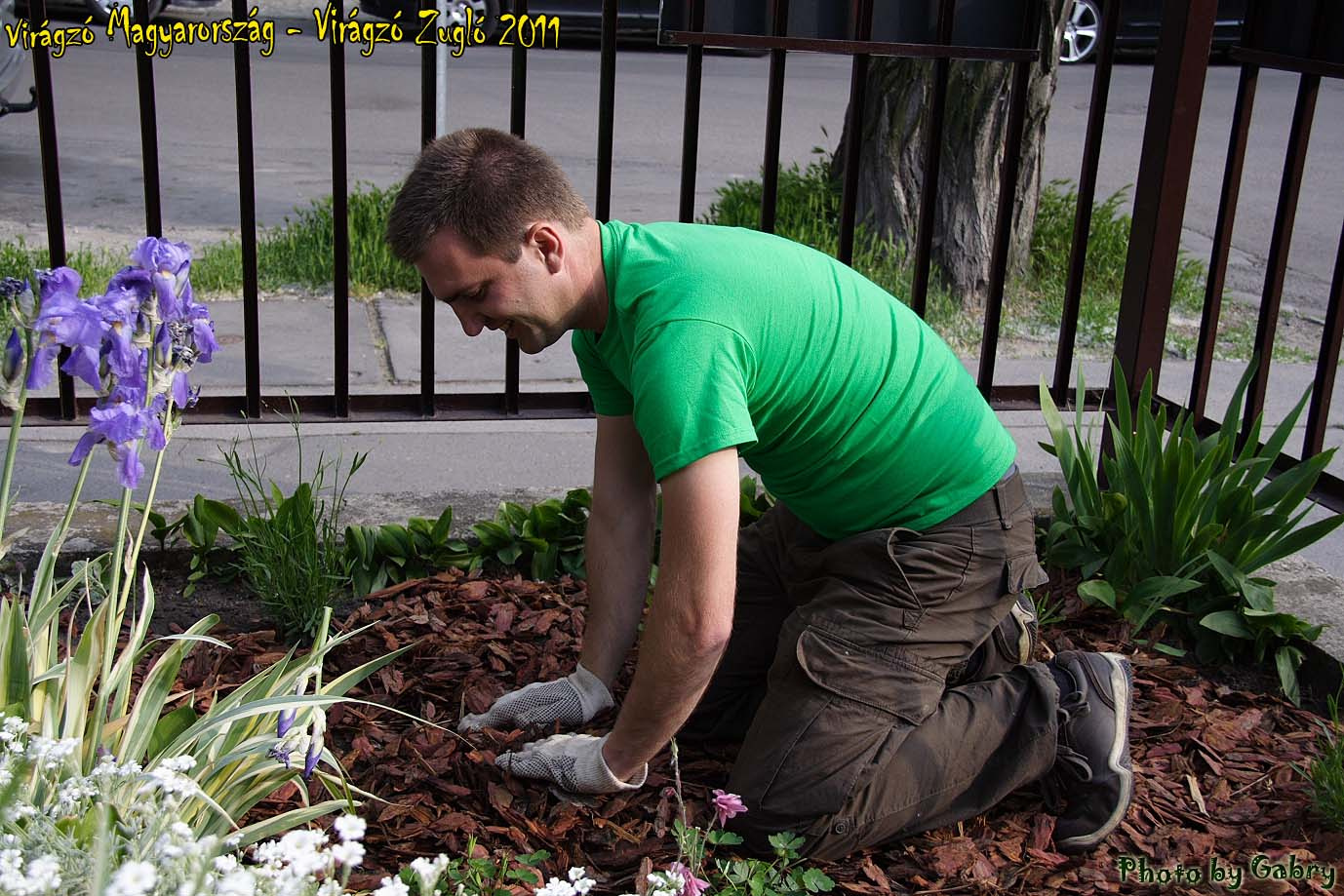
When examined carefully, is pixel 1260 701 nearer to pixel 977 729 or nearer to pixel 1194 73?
pixel 977 729

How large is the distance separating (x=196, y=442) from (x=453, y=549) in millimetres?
1382

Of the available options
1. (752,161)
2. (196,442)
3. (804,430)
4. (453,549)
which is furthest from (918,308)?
(752,161)

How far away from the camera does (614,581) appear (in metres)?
2.73

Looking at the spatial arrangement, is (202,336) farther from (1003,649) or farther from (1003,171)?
(1003,171)

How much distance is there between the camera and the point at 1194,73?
3.32 metres

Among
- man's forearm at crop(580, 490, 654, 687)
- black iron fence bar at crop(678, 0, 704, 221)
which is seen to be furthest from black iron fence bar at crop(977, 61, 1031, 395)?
man's forearm at crop(580, 490, 654, 687)

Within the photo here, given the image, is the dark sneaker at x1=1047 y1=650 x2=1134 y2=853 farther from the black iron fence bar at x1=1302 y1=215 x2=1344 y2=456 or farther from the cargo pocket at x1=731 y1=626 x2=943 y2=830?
the black iron fence bar at x1=1302 y1=215 x2=1344 y2=456

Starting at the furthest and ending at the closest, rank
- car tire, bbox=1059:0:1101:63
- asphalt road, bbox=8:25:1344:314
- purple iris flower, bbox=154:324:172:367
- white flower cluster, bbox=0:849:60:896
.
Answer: car tire, bbox=1059:0:1101:63 < asphalt road, bbox=8:25:1344:314 < purple iris flower, bbox=154:324:172:367 < white flower cluster, bbox=0:849:60:896

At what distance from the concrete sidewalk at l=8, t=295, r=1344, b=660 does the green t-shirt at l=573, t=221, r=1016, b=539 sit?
962 mm

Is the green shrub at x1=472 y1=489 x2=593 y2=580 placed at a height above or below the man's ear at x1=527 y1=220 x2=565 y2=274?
below

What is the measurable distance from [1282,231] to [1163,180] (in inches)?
13.0

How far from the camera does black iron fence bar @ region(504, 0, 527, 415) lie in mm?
3109

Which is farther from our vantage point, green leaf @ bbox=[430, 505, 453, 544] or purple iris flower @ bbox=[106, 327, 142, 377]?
green leaf @ bbox=[430, 505, 453, 544]

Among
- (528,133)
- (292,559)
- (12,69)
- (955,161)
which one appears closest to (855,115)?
(292,559)
